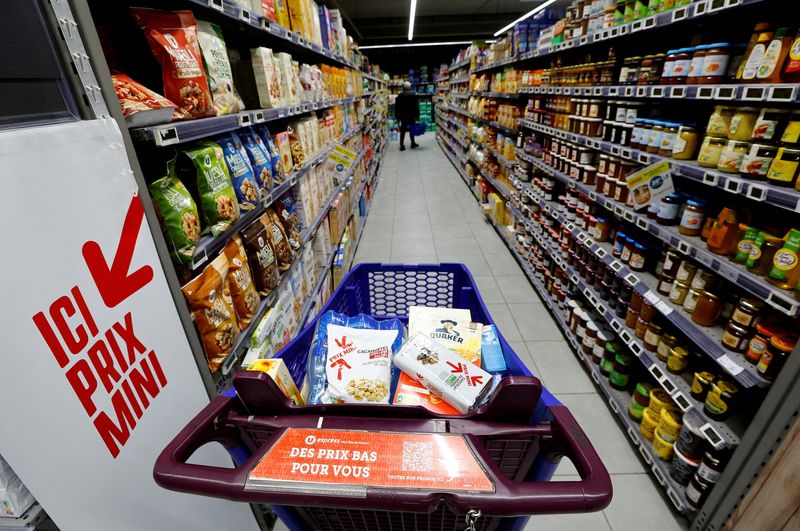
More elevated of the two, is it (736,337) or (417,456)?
(417,456)

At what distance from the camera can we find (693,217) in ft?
5.42

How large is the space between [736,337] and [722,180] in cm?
60

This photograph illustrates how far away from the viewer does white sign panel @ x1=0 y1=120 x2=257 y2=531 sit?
63 centimetres

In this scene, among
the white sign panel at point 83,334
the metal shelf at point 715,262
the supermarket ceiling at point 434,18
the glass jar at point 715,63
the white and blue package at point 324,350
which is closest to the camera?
the white sign panel at point 83,334

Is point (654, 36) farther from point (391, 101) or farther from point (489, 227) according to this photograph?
point (391, 101)

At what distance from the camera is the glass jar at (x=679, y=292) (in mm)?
1689

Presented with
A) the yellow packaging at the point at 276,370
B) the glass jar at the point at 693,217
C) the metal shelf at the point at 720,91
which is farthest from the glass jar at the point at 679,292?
the yellow packaging at the point at 276,370

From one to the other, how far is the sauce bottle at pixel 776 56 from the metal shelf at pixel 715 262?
63 centimetres

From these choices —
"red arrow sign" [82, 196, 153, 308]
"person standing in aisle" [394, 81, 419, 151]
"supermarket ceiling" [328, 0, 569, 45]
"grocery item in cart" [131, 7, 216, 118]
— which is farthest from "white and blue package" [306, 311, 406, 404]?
"person standing in aisle" [394, 81, 419, 151]

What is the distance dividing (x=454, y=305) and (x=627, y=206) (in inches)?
49.9

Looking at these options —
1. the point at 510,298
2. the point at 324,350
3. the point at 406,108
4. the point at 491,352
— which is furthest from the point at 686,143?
the point at 406,108

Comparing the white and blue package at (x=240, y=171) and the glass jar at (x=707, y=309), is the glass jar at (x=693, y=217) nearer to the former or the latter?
the glass jar at (x=707, y=309)

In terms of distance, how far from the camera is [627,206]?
2.12 metres

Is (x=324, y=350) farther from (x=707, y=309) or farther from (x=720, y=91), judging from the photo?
(x=720, y=91)
